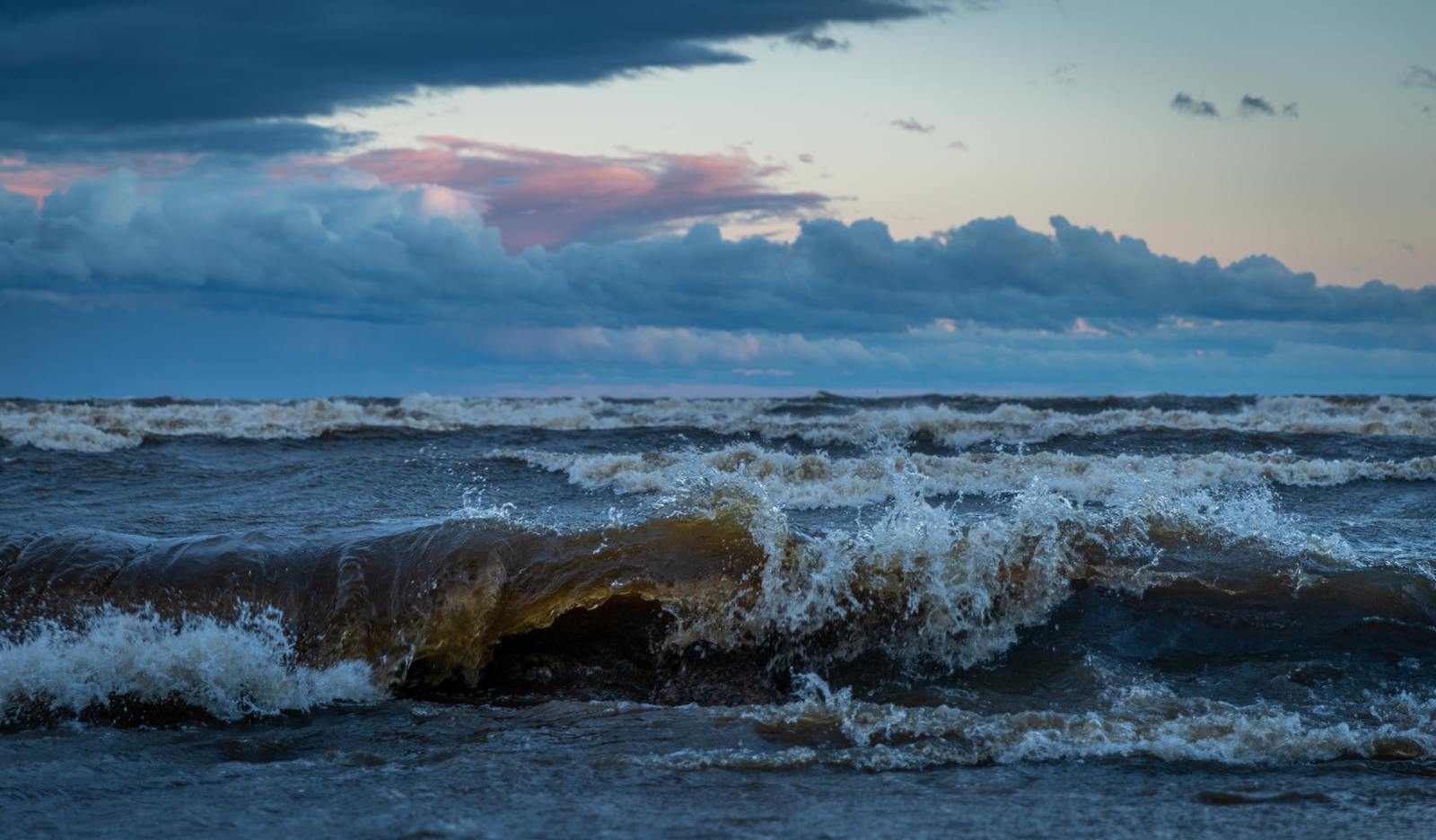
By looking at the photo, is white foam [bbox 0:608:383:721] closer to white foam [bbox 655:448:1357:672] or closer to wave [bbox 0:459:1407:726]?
wave [bbox 0:459:1407:726]

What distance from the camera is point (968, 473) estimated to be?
40.8 ft

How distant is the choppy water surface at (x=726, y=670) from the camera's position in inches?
164

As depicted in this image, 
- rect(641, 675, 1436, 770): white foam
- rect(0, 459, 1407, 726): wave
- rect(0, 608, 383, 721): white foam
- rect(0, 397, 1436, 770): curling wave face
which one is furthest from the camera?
rect(0, 459, 1407, 726): wave

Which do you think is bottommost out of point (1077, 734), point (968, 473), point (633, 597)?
point (1077, 734)

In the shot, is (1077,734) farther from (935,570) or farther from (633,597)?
(633,597)

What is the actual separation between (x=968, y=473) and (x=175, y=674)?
29.5 ft

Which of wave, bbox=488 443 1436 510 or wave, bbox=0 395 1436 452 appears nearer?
wave, bbox=488 443 1436 510

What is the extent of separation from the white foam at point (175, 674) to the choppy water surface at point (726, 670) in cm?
2

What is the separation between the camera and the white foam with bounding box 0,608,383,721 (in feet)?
18.1

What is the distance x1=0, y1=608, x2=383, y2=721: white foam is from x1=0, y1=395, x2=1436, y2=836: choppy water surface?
0.02 meters

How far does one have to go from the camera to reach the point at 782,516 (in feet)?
22.9

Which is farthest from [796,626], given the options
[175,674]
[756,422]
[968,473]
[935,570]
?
[756,422]

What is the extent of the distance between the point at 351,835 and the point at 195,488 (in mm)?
10176

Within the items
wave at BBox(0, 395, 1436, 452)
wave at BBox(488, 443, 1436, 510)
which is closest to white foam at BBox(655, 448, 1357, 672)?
wave at BBox(488, 443, 1436, 510)
